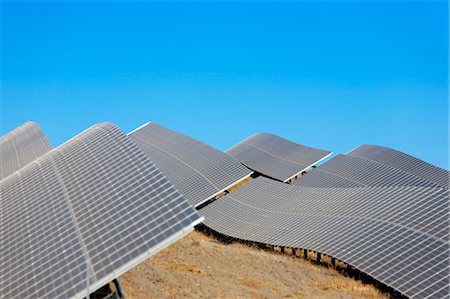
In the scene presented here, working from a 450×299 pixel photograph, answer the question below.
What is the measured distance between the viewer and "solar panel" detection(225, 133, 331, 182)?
203 ft

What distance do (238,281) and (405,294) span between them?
8.23m

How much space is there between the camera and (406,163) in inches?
2463

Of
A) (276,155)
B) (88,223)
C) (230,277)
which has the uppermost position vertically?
(88,223)

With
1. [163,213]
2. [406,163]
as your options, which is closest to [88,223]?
[163,213]

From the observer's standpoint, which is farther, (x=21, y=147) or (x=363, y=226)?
(x=21, y=147)

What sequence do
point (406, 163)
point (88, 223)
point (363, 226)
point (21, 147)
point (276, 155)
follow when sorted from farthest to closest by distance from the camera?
point (276, 155), point (406, 163), point (21, 147), point (363, 226), point (88, 223)

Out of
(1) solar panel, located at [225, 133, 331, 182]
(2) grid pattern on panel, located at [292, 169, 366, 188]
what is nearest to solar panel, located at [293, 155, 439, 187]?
(2) grid pattern on panel, located at [292, 169, 366, 188]

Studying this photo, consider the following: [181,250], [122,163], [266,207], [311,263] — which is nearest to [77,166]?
[122,163]

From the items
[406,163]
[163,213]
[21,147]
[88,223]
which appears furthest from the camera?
[406,163]

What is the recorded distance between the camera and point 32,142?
1783 inches

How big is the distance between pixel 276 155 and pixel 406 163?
1607cm

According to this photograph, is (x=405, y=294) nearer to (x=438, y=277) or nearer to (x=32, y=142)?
(x=438, y=277)

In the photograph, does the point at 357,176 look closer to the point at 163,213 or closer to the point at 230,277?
the point at 230,277

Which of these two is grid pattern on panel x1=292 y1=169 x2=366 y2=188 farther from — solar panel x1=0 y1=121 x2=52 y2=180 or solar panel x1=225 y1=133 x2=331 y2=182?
solar panel x1=0 y1=121 x2=52 y2=180
